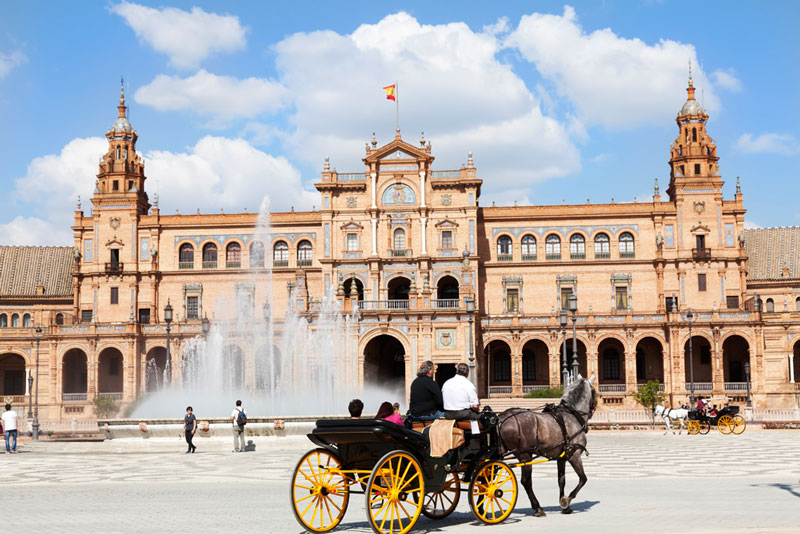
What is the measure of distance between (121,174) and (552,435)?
6126 centimetres

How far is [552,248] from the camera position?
67.9m

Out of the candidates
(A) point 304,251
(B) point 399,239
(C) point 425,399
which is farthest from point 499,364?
(C) point 425,399

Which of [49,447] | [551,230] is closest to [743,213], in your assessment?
[551,230]

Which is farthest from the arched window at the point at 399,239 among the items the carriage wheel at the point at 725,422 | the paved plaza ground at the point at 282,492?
the paved plaza ground at the point at 282,492

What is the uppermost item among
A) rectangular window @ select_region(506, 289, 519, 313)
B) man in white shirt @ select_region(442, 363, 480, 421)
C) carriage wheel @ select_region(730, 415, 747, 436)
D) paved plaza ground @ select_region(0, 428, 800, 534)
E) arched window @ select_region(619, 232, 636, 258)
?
arched window @ select_region(619, 232, 636, 258)

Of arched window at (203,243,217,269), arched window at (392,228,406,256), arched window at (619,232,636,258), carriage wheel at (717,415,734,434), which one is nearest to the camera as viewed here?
carriage wheel at (717,415,734,434)

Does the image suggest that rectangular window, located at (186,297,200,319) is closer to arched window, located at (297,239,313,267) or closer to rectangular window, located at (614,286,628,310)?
arched window, located at (297,239,313,267)

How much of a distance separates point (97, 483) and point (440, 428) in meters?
9.97

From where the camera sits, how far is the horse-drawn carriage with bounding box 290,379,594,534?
1218 centimetres

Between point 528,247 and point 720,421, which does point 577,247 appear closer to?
point 528,247

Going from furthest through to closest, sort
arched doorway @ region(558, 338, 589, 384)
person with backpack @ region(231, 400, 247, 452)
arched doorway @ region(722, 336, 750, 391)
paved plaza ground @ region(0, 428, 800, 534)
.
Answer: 1. arched doorway @ region(722, 336, 750, 391)
2. arched doorway @ region(558, 338, 589, 384)
3. person with backpack @ region(231, 400, 247, 452)
4. paved plaza ground @ region(0, 428, 800, 534)

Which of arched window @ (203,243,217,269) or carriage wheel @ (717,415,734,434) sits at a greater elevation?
arched window @ (203,243,217,269)

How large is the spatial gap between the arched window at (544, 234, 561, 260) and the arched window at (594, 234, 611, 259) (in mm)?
2698

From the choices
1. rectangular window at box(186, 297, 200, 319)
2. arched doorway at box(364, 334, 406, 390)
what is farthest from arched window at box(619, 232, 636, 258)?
rectangular window at box(186, 297, 200, 319)
